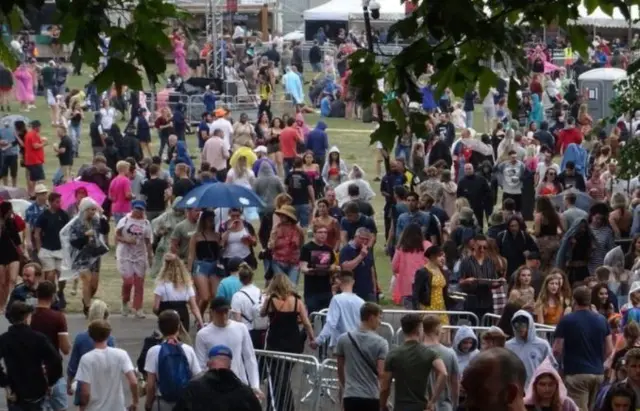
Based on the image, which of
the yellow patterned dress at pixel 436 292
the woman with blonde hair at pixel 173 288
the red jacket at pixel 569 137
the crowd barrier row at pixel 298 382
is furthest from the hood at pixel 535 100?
the crowd barrier row at pixel 298 382

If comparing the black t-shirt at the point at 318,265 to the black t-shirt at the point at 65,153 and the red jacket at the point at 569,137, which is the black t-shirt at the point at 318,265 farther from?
the red jacket at the point at 569,137

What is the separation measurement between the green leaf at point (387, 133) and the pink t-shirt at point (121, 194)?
50.4ft

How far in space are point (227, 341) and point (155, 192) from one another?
11.4 meters

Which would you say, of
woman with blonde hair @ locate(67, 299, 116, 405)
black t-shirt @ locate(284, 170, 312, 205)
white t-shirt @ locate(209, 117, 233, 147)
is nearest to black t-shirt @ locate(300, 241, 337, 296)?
woman with blonde hair @ locate(67, 299, 116, 405)

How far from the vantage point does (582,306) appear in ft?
46.7

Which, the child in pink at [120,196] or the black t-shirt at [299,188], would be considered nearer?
the child in pink at [120,196]

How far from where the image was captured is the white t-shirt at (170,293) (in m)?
16.5

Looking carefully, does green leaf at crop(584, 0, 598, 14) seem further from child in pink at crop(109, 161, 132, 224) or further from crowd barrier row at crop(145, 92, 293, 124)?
crowd barrier row at crop(145, 92, 293, 124)

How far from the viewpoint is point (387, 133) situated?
9117 mm

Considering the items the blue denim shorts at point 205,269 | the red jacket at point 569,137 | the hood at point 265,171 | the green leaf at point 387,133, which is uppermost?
the green leaf at point 387,133

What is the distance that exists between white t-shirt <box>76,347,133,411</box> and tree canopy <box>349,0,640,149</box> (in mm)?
3872

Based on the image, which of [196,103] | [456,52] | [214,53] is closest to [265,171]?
[456,52]

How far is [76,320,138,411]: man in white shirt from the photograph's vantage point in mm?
12539

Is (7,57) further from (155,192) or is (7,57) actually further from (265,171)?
(265,171)
